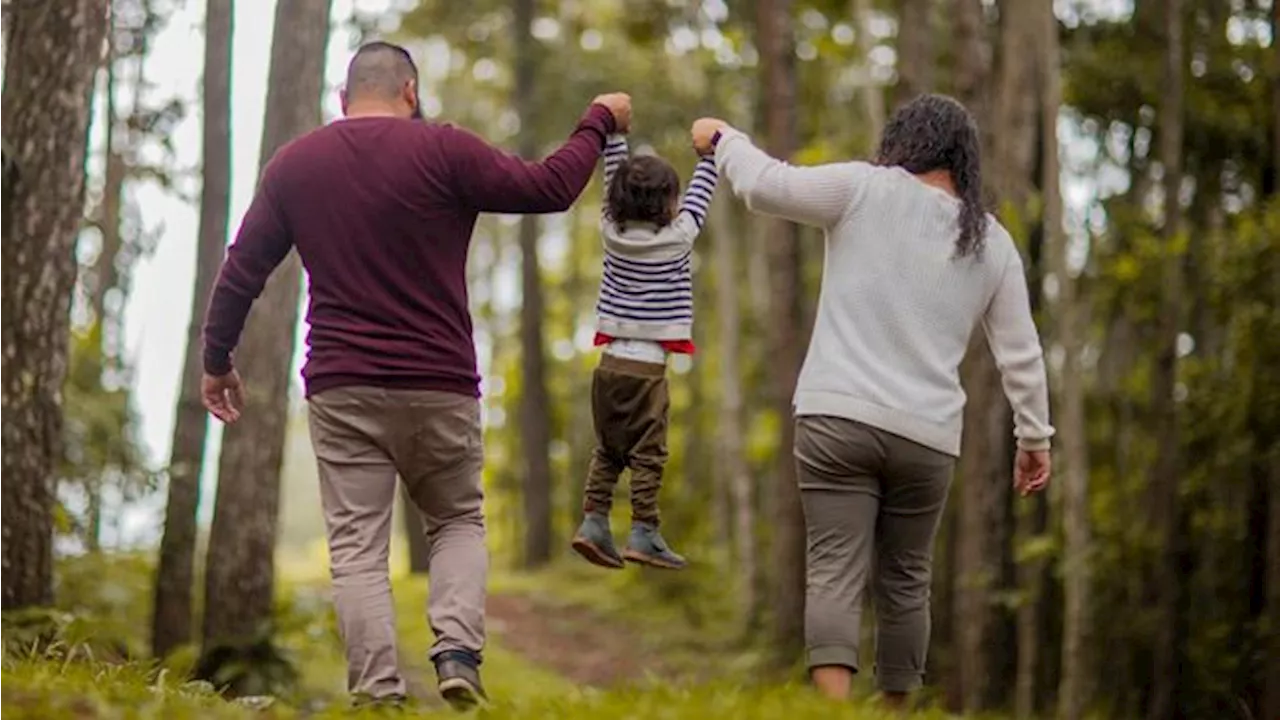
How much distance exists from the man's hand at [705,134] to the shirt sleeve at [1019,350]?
3.94 ft

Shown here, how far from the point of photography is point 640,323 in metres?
7.30

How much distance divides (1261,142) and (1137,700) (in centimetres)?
583

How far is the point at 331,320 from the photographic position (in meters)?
6.76

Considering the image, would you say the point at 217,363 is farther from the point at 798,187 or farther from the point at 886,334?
the point at 886,334

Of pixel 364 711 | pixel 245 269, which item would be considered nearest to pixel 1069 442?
pixel 245 269

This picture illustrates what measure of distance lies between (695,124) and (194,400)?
226 inches

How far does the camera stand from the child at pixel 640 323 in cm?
725

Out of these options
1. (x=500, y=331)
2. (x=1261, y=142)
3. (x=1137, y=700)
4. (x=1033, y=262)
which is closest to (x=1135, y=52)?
(x=1261, y=142)

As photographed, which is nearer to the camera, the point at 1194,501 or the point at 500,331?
the point at 1194,501

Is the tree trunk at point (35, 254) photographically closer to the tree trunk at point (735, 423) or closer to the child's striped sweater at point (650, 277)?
the child's striped sweater at point (650, 277)

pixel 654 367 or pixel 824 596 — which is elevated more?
pixel 654 367

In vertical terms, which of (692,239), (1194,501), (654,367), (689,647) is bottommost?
(689,647)

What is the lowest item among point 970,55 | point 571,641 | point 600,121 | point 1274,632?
point 571,641

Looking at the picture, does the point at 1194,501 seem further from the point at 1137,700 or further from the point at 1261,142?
the point at 1261,142
